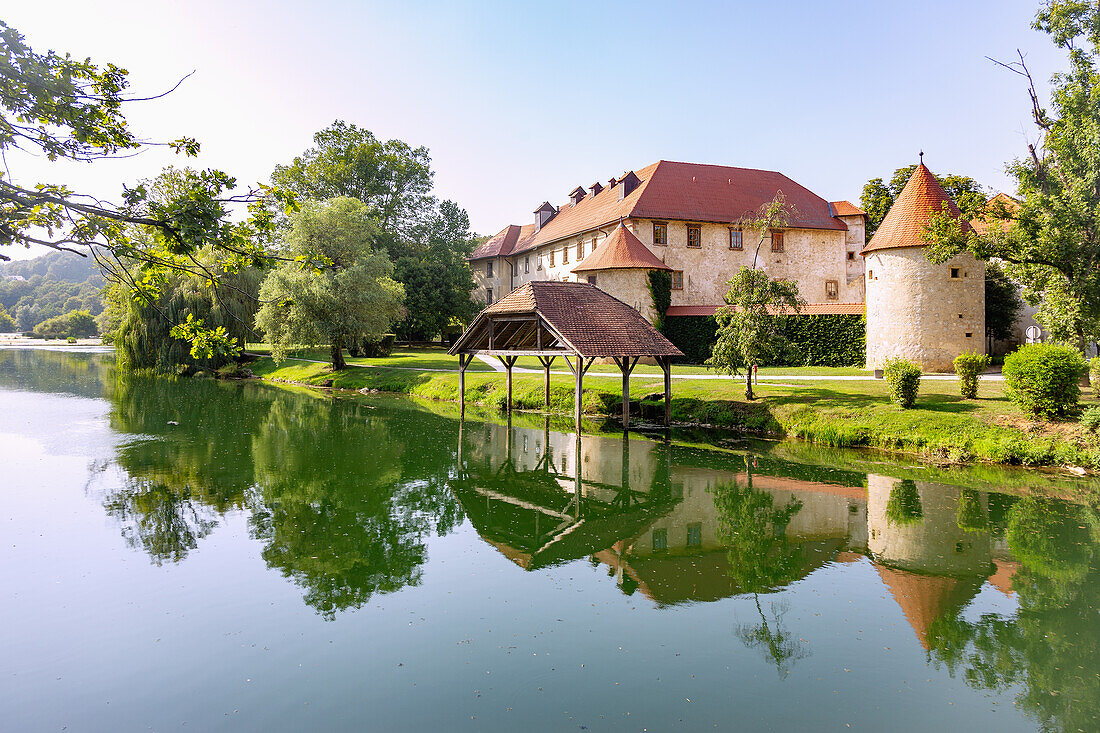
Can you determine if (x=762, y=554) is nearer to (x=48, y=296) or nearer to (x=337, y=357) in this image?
(x=337, y=357)

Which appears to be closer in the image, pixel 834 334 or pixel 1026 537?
pixel 1026 537

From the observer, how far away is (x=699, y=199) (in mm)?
38156

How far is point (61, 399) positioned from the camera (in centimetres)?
2594

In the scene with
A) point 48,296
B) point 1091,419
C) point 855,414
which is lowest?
point 855,414

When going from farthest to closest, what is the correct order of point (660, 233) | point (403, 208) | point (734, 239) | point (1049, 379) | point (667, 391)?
point (403, 208) → point (734, 239) → point (660, 233) → point (667, 391) → point (1049, 379)

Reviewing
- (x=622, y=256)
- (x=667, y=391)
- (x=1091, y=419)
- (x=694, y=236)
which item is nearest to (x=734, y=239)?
(x=694, y=236)

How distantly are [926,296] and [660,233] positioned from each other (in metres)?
15.9

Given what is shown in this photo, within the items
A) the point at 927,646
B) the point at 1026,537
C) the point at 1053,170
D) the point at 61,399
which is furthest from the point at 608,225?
the point at 927,646

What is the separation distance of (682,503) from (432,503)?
4311 millimetres

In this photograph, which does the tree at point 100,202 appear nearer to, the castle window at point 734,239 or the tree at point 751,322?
the tree at point 751,322

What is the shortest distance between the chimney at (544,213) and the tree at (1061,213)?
109 ft

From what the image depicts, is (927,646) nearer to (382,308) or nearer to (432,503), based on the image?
(432,503)

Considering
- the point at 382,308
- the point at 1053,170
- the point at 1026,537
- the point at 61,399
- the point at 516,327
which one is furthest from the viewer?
the point at 382,308

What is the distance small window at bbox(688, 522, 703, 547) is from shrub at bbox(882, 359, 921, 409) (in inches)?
342
